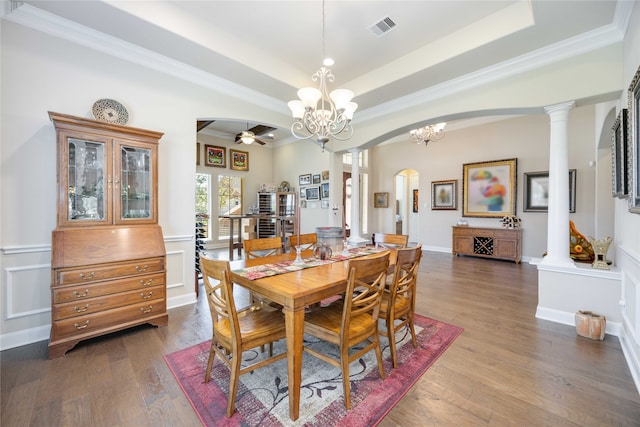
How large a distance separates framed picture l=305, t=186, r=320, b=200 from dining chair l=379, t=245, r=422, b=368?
5386mm

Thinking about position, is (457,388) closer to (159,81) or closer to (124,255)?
(124,255)

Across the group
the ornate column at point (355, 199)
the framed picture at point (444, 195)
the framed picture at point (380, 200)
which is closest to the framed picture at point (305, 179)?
the framed picture at point (380, 200)

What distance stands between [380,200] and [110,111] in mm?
7198

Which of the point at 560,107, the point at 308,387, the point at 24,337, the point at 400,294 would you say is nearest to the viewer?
the point at 308,387

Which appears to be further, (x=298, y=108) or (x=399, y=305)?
(x=298, y=108)

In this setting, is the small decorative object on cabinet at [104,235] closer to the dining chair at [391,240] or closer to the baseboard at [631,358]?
the dining chair at [391,240]

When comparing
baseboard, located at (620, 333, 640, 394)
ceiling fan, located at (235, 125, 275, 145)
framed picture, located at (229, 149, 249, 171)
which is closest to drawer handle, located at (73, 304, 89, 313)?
baseboard, located at (620, 333, 640, 394)

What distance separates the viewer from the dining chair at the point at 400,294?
1.98m

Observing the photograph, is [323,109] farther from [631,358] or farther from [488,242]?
[488,242]

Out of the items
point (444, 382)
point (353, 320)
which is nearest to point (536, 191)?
point (444, 382)

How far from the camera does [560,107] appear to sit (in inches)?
114

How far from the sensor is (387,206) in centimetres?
849

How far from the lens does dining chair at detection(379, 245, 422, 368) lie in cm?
198

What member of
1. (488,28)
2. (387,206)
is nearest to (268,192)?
(387,206)
